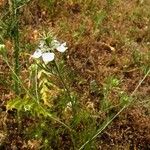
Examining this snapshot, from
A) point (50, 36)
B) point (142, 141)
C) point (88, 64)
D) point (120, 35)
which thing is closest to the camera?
point (50, 36)

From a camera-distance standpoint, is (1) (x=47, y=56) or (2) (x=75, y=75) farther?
(2) (x=75, y=75)

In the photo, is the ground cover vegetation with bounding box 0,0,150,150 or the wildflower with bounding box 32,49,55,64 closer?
the wildflower with bounding box 32,49,55,64

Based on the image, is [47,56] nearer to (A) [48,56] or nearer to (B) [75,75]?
(A) [48,56]

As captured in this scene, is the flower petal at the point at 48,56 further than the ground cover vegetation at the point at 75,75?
No

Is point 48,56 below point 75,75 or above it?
above

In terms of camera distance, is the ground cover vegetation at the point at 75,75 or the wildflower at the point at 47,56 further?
the ground cover vegetation at the point at 75,75

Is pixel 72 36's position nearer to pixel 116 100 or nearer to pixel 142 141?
pixel 116 100

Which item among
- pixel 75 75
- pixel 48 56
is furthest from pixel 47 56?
pixel 75 75

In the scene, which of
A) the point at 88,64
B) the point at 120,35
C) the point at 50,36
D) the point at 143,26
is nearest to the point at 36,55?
the point at 50,36
